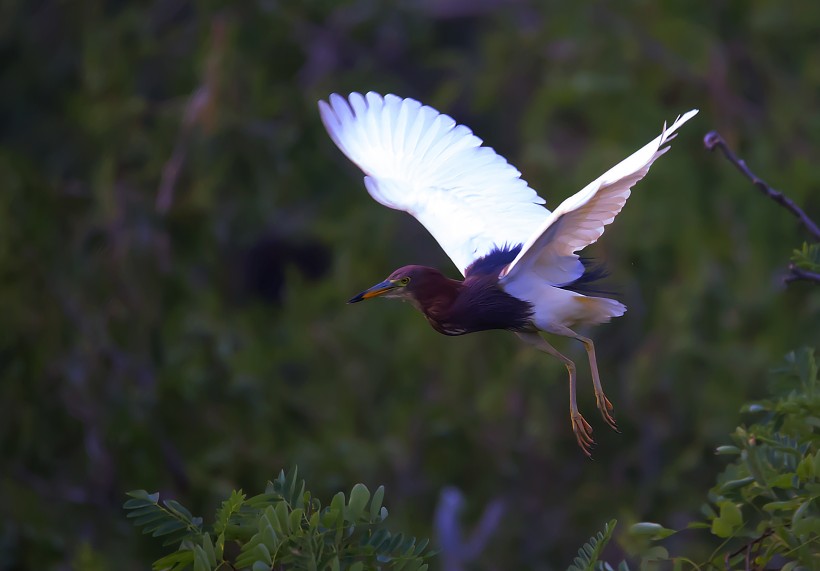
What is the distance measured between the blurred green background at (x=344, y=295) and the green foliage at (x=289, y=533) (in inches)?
128

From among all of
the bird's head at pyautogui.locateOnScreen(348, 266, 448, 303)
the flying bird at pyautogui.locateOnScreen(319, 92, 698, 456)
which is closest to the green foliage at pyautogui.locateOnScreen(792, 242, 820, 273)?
the flying bird at pyautogui.locateOnScreen(319, 92, 698, 456)

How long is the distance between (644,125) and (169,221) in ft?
8.24

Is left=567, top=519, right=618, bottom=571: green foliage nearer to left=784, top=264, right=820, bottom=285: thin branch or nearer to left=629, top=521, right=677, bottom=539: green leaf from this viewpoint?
left=629, top=521, right=677, bottom=539: green leaf

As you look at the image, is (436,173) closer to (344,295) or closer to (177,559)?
(177,559)

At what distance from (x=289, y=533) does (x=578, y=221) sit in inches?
42.5

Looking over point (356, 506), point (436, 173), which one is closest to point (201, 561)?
point (356, 506)

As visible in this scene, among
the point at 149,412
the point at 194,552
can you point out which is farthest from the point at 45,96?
the point at 194,552

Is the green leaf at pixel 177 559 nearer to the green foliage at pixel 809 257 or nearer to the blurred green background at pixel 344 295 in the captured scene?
the green foliage at pixel 809 257

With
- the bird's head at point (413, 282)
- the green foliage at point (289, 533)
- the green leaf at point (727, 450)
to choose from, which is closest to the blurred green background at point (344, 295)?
the bird's head at point (413, 282)

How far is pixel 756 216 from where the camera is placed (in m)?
6.09

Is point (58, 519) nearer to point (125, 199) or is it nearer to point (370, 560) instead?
point (125, 199)

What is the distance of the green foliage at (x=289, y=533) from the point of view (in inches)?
89.0

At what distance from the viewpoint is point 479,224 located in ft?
12.2

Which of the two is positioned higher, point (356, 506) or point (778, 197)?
point (778, 197)
